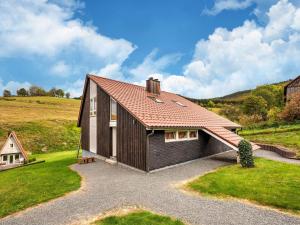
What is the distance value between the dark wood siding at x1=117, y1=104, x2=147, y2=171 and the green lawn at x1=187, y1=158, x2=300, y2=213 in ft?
12.5

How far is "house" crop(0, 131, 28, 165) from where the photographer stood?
2594cm

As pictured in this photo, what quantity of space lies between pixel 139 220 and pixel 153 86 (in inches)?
637

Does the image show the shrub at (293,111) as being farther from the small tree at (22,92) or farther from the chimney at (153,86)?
the small tree at (22,92)

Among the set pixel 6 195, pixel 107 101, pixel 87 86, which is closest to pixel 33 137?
pixel 87 86

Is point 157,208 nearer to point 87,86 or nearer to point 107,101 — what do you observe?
point 107,101

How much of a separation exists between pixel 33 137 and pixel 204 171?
3156 centimetres

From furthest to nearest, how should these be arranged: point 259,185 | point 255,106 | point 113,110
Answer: point 255,106 → point 113,110 → point 259,185

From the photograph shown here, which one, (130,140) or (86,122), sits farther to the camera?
(86,122)

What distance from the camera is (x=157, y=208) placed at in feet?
25.2

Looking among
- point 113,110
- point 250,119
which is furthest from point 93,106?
point 250,119

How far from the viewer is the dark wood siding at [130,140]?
1312 cm

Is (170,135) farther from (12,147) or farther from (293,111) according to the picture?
(293,111)

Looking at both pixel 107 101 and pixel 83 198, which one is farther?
pixel 107 101

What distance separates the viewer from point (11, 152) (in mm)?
26156
